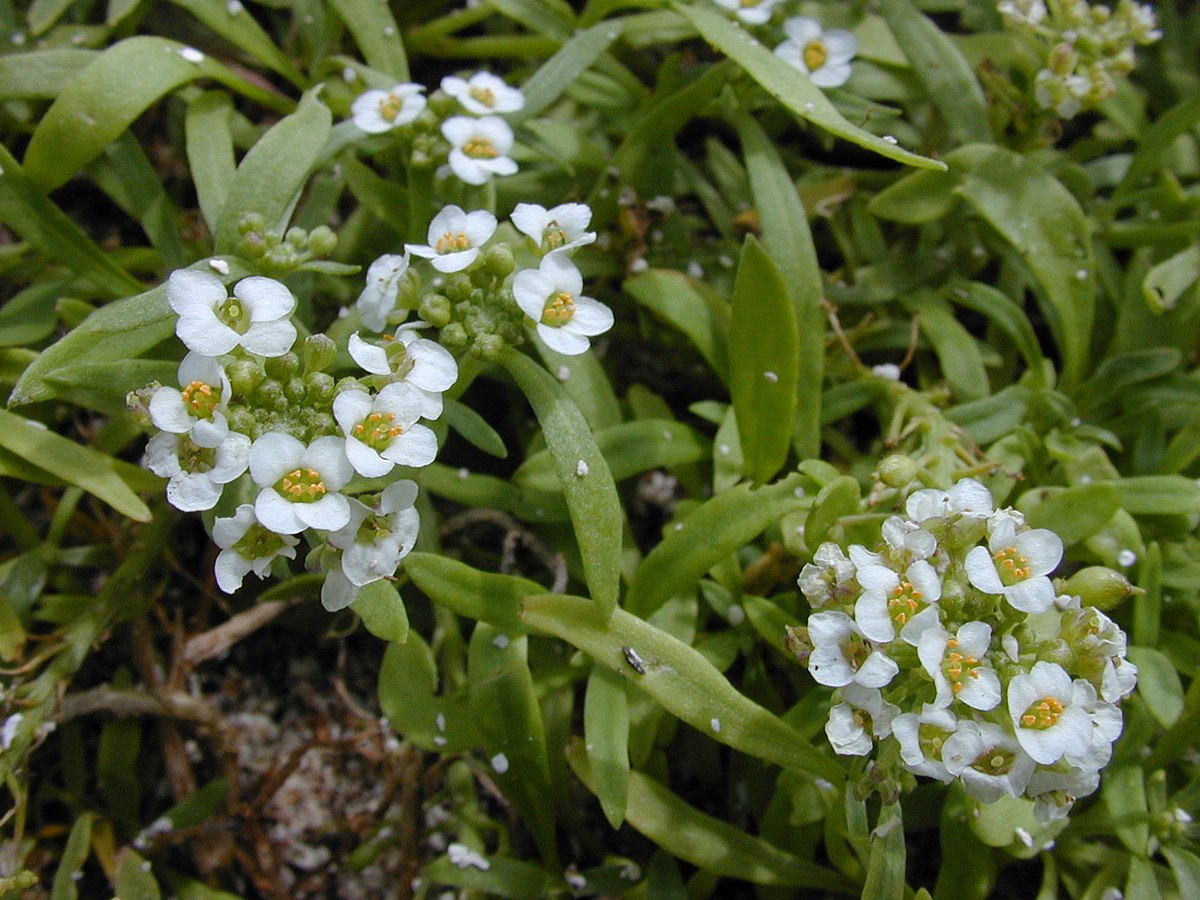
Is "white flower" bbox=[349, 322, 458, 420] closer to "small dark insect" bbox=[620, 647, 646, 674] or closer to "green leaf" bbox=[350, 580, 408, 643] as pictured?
"green leaf" bbox=[350, 580, 408, 643]

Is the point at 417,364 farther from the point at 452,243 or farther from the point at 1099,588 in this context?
the point at 1099,588

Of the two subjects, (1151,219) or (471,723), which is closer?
(471,723)

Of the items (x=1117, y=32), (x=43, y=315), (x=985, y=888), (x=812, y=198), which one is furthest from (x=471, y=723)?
(x=1117, y=32)

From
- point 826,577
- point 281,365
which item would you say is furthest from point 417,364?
point 826,577

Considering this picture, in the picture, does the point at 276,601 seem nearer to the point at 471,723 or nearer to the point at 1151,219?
the point at 471,723

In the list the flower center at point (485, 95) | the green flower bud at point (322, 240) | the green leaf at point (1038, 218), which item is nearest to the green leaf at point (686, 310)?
the flower center at point (485, 95)

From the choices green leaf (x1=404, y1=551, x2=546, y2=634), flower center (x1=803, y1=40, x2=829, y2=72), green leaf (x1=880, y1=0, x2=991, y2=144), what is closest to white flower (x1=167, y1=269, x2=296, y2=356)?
green leaf (x1=404, y1=551, x2=546, y2=634)

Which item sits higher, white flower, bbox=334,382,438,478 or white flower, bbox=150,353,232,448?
white flower, bbox=150,353,232,448
